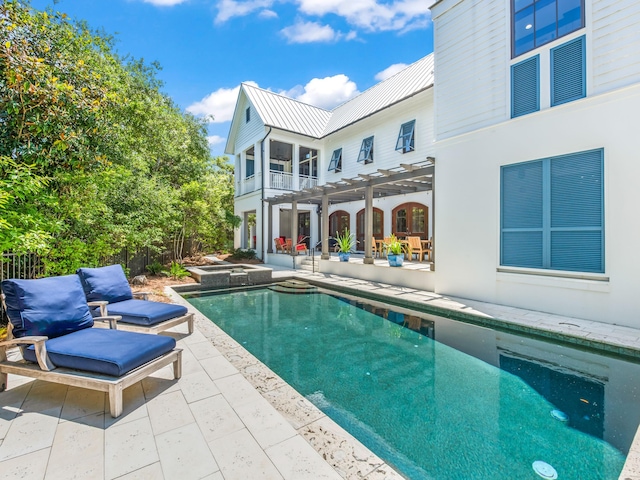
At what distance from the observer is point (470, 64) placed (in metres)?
7.41

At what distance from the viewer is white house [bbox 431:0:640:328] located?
530cm

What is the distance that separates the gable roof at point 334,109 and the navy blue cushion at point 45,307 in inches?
469

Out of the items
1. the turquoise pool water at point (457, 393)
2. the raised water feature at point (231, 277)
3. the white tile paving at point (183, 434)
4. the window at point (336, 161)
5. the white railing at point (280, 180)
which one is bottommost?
the turquoise pool water at point (457, 393)

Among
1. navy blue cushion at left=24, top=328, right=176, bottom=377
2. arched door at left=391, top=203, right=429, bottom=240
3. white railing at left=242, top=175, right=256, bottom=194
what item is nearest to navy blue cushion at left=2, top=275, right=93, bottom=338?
navy blue cushion at left=24, top=328, right=176, bottom=377

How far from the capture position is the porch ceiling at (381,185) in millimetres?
8862

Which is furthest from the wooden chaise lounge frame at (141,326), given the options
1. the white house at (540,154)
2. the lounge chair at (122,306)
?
the white house at (540,154)

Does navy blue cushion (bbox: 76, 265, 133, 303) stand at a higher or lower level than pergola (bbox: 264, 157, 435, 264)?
lower

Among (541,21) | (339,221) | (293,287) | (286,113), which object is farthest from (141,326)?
(286,113)

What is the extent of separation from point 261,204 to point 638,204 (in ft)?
43.6

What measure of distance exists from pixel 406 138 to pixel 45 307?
12165mm

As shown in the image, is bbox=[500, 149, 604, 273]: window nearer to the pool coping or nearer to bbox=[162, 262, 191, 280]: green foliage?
the pool coping

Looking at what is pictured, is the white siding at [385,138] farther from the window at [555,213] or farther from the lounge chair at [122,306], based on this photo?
the lounge chair at [122,306]

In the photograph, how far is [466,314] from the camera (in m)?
6.29

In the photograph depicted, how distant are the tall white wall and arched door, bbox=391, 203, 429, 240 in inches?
197
